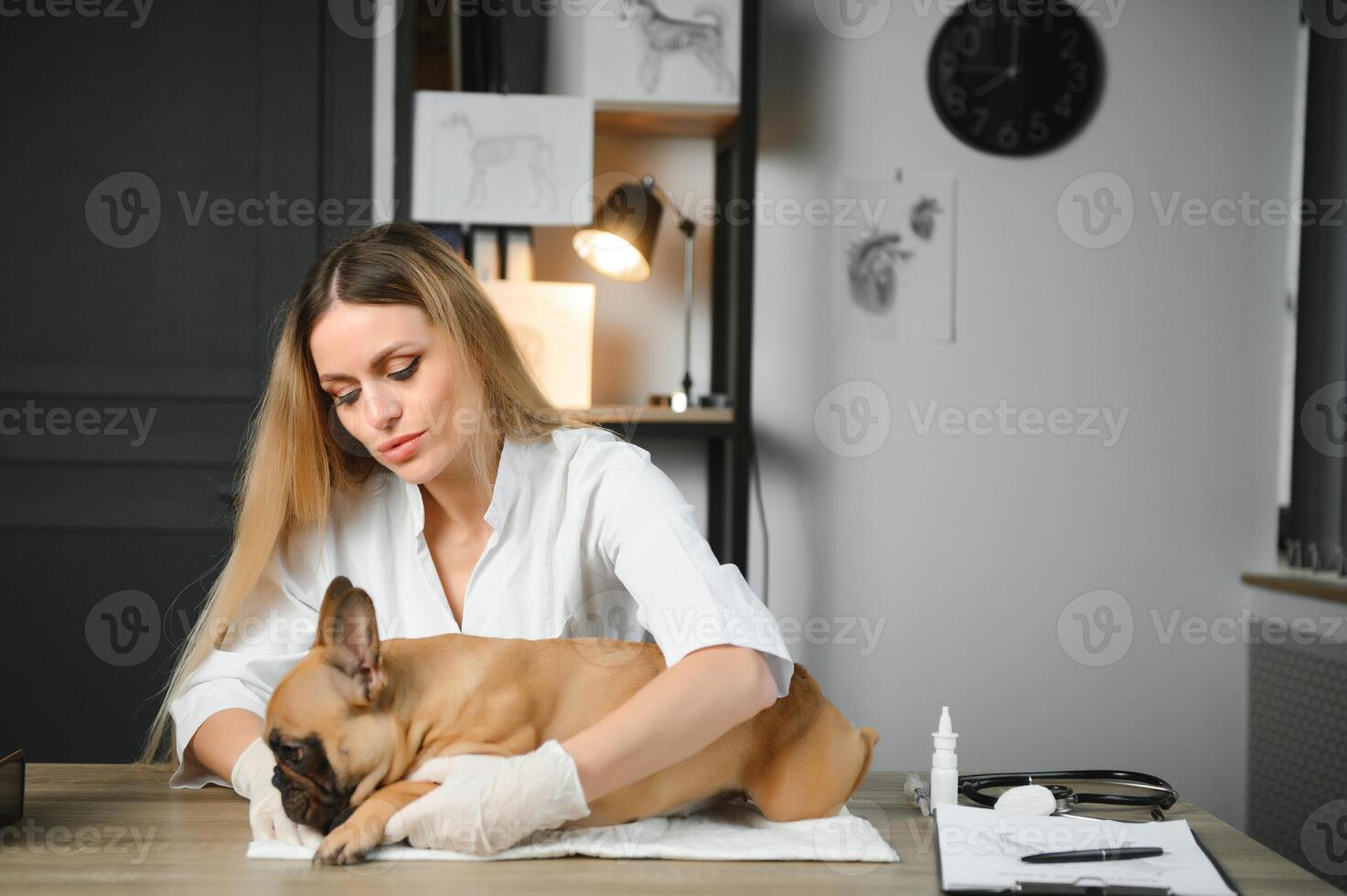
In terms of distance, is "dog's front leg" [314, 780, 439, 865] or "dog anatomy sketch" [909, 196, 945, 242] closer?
"dog's front leg" [314, 780, 439, 865]

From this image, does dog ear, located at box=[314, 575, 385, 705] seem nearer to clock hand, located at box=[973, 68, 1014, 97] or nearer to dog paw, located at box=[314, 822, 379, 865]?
dog paw, located at box=[314, 822, 379, 865]

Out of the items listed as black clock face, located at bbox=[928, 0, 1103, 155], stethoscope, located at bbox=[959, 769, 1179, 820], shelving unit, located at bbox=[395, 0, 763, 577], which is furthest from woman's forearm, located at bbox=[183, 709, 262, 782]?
black clock face, located at bbox=[928, 0, 1103, 155]

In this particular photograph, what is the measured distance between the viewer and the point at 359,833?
2.94ft

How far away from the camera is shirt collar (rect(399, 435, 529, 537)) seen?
132 cm

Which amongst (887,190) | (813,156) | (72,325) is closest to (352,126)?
(72,325)

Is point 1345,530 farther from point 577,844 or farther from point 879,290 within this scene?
point 577,844

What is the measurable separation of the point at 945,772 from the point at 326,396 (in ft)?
2.69

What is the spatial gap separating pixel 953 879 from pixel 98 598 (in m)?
2.16

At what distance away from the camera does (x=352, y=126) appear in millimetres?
2506

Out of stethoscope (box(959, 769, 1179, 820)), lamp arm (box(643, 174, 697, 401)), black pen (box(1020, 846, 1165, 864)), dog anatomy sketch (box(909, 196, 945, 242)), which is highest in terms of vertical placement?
dog anatomy sketch (box(909, 196, 945, 242))

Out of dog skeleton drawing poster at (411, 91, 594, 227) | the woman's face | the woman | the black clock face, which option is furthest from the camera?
the black clock face

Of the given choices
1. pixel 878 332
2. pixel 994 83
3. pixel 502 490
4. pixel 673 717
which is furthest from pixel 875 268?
pixel 673 717

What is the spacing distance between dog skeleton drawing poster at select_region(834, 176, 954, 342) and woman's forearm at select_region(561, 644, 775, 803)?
1.89m

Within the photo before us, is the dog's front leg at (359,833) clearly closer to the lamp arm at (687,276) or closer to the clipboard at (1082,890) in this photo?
the clipboard at (1082,890)
